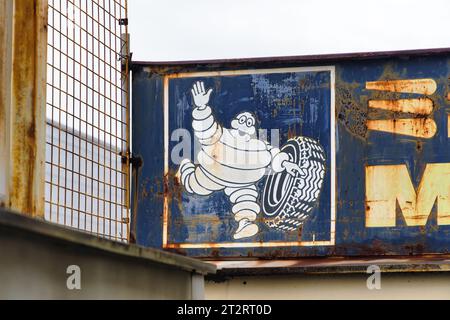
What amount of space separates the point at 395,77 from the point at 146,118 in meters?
3.16

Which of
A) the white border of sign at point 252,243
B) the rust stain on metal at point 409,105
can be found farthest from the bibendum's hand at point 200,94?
the rust stain on metal at point 409,105

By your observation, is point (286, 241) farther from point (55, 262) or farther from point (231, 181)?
point (55, 262)

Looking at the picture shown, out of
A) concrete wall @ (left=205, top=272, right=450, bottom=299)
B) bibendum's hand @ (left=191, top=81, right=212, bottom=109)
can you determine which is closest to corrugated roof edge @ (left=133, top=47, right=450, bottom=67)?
bibendum's hand @ (left=191, top=81, right=212, bottom=109)

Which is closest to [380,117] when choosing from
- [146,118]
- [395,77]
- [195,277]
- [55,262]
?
[395,77]

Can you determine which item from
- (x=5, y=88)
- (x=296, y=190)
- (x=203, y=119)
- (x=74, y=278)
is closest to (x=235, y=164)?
(x=203, y=119)

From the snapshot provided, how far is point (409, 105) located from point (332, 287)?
2532 mm

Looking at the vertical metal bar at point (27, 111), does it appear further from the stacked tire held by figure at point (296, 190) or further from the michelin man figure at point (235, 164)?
the stacked tire held by figure at point (296, 190)

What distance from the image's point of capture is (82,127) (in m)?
12.4

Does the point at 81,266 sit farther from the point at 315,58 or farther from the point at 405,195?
the point at 315,58

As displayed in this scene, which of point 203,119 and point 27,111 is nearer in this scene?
point 27,111

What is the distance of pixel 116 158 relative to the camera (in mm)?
13930

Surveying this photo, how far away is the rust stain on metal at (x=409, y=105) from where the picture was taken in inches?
567

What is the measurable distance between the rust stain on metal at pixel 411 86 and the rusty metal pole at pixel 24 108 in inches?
228

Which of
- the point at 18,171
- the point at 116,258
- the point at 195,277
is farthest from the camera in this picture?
the point at 195,277
